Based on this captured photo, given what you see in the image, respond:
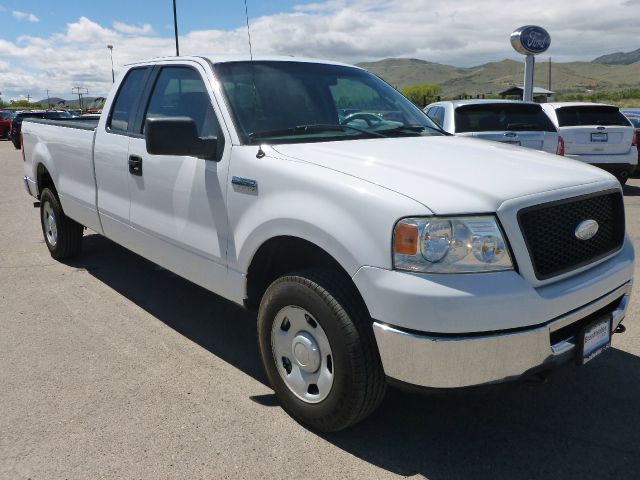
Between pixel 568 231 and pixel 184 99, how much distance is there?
8.21ft

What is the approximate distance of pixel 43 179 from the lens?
21.2ft

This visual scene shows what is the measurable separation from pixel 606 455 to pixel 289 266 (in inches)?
70.5

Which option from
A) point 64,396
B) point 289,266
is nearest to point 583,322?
point 289,266

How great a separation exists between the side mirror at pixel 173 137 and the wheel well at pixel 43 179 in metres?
3.40

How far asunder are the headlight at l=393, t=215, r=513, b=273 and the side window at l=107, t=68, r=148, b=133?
281 cm

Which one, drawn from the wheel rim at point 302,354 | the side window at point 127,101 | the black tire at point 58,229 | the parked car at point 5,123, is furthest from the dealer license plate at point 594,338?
the parked car at point 5,123

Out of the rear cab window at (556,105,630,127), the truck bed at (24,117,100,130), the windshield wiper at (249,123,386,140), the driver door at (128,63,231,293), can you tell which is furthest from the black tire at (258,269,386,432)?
the rear cab window at (556,105,630,127)

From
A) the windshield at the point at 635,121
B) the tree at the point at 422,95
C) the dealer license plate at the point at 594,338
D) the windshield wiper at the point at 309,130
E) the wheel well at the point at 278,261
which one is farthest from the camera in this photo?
the tree at the point at 422,95

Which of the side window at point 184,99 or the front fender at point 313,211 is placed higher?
the side window at point 184,99

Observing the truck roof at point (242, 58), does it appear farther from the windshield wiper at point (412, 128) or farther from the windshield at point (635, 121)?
the windshield at point (635, 121)

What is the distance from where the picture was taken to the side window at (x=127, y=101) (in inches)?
181

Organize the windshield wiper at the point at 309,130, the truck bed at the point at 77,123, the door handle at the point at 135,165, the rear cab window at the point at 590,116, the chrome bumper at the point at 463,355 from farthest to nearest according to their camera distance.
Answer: the rear cab window at the point at 590,116
the truck bed at the point at 77,123
the door handle at the point at 135,165
the windshield wiper at the point at 309,130
the chrome bumper at the point at 463,355

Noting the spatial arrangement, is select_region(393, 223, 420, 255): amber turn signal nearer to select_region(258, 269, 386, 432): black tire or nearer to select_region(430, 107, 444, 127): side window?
select_region(258, 269, 386, 432): black tire

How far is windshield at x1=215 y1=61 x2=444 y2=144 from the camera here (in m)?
3.50
